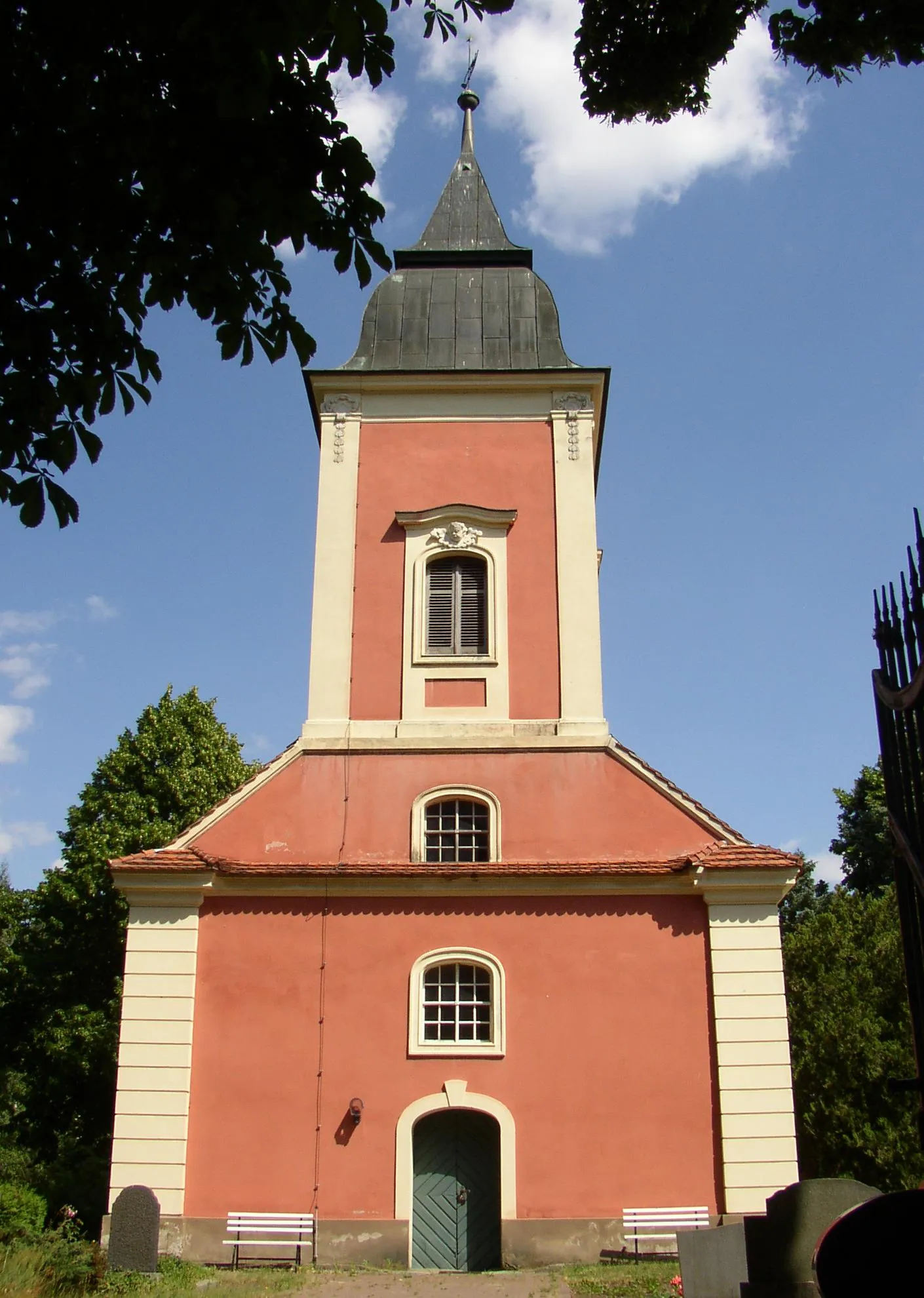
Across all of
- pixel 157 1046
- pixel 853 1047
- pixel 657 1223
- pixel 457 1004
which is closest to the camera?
pixel 657 1223

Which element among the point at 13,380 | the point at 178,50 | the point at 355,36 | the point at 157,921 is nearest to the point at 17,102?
the point at 178,50

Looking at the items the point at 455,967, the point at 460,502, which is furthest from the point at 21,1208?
the point at 460,502

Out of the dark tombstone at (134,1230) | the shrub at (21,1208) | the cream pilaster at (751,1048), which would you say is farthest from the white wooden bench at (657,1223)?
the shrub at (21,1208)

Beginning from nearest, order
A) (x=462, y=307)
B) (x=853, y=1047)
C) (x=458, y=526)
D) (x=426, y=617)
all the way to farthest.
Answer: (x=426, y=617)
(x=458, y=526)
(x=462, y=307)
(x=853, y=1047)

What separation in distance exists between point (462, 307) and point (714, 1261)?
51.5 ft

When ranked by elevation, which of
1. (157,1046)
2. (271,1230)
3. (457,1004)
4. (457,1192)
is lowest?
(271,1230)

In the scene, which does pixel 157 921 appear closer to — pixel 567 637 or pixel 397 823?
pixel 397 823

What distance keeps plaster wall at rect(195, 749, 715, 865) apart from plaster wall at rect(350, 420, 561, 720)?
37.9 inches

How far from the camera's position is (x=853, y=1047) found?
24219mm

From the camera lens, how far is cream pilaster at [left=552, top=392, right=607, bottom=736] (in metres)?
17.3

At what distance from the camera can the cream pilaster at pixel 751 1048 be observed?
14.2 m

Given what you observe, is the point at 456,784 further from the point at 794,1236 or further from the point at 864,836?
the point at 864,836

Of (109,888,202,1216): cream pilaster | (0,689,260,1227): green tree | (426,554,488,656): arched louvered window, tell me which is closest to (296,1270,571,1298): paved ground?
(109,888,202,1216): cream pilaster

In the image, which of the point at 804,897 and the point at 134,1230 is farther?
the point at 804,897
